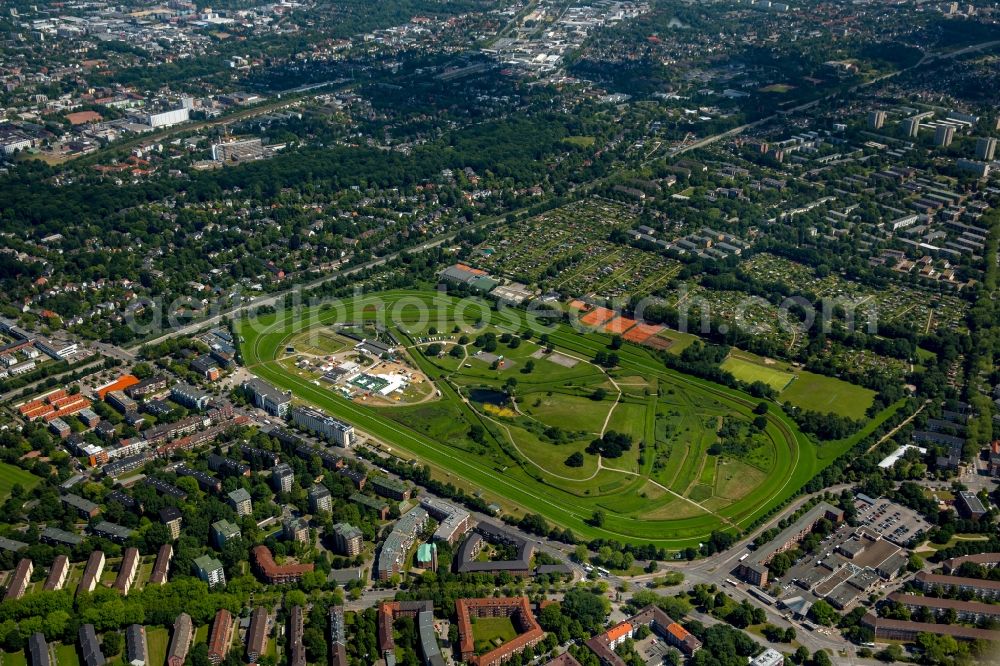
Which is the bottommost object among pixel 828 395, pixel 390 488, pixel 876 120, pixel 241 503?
pixel 828 395

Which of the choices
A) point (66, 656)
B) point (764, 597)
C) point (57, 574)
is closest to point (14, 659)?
point (66, 656)

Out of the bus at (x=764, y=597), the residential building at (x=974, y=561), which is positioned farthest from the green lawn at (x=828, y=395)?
the bus at (x=764, y=597)

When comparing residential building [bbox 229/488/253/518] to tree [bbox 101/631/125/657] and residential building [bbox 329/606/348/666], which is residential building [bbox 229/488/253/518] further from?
tree [bbox 101/631/125/657]

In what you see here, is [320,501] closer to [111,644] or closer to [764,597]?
[111,644]

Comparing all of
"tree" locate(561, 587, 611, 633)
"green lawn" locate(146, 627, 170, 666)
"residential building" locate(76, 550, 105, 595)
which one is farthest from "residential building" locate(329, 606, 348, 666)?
"residential building" locate(76, 550, 105, 595)

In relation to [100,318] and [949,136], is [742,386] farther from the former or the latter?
[949,136]

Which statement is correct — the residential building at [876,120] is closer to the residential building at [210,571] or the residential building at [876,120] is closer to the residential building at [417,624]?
the residential building at [417,624]
